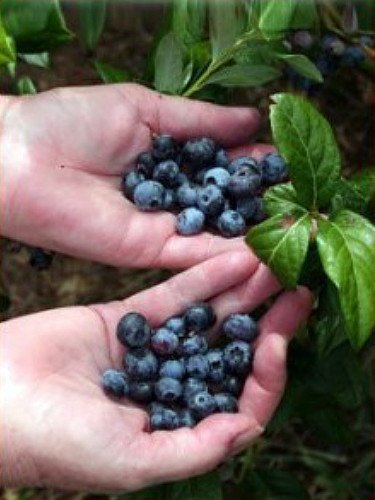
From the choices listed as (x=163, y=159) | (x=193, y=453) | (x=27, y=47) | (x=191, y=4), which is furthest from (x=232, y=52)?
(x=193, y=453)

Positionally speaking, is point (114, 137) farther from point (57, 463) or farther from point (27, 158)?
point (57, 463)

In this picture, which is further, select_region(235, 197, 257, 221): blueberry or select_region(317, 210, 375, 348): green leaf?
select_region(235, 197, 257, 221): blueberry

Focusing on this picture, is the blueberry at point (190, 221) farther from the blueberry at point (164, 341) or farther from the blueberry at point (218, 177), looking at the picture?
the blueberry at point (164, 341)

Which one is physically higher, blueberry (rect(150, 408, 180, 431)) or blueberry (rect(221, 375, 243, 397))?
blueberry (rect(221, 375, 243, 397))

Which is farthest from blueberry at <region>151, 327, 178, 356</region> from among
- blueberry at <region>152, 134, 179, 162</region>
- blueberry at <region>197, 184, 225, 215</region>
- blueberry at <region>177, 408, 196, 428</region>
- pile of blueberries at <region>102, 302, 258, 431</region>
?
blueberry at <region>152, 134, 179, 162</region>

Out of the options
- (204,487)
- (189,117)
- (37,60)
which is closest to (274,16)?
(189,117)

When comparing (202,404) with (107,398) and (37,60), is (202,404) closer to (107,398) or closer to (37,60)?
(107,398)

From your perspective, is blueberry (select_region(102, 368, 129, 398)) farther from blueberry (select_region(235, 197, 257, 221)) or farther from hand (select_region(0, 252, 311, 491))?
blueberry (select_region(235, 197, 257, 221))
